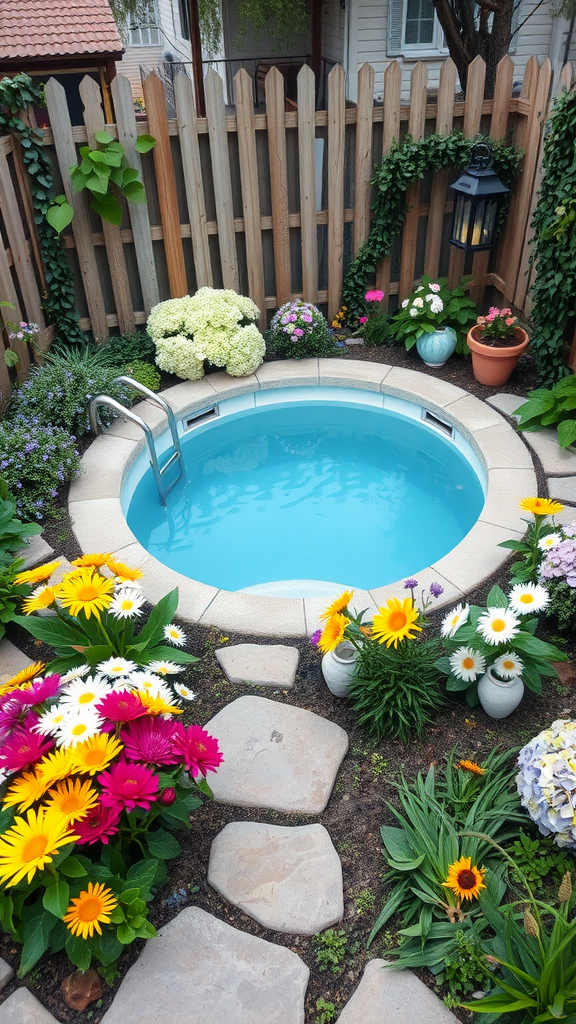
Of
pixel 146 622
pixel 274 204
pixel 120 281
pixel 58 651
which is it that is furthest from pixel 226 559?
pixel 274 204

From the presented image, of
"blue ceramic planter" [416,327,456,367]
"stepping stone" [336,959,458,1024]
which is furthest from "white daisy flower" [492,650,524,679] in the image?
"blue ceramic planter" [416,327,456,367]

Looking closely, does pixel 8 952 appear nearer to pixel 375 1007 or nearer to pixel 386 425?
pixel 375 1007

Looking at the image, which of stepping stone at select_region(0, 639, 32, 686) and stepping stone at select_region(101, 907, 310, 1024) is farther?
stepping stone at select_region(0, 639, 32, 686)

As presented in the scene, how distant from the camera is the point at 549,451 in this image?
13.7 ft

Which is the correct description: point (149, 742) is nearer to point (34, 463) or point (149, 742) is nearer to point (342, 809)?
point (342, 809)

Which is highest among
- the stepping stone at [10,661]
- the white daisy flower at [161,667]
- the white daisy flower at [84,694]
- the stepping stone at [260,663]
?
the white daisy flower at [84,694]

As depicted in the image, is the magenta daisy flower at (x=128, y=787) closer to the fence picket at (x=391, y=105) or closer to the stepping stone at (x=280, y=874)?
the stepping stone at (x=280, y=874)

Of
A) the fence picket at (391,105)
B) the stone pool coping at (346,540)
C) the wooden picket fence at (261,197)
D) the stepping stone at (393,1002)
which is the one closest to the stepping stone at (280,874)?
the stepping stone at (393,1002)

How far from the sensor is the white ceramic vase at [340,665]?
2727 mm

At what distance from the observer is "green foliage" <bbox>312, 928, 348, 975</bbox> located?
204 cm

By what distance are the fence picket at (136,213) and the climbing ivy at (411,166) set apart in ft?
5.50

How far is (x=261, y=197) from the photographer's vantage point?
532 centimetres

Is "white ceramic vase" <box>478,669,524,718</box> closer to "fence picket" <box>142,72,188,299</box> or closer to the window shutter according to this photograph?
"fence picket" <box>142,72,188,299</box>

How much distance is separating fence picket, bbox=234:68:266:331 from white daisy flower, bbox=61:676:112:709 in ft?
13.0
